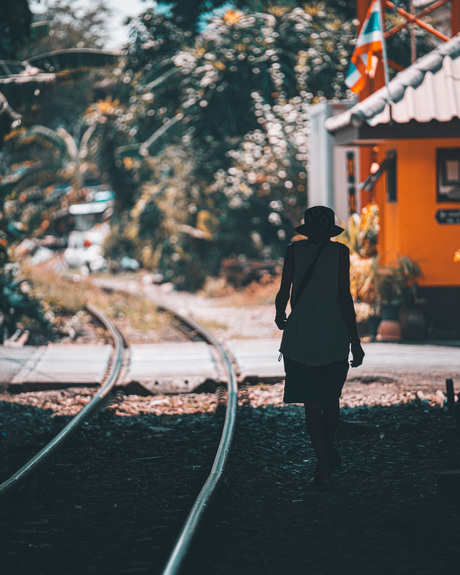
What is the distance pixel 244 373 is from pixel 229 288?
12.5 m

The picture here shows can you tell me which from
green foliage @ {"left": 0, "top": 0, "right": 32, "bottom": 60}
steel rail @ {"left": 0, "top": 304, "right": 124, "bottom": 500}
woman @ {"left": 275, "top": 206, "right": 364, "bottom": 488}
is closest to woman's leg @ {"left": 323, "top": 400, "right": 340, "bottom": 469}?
woman @ {"left": 275, "top": 206, "right": 364, "bottom": 488}

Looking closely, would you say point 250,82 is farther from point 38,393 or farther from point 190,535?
point 190,535

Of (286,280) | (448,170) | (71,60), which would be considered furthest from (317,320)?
(71,60)

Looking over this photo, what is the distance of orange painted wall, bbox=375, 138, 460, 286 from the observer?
13430mm

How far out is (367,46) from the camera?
1260 centimetres

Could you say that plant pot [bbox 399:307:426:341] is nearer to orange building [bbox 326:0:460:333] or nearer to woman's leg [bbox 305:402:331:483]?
orange building [bbox 326:0:460:333]

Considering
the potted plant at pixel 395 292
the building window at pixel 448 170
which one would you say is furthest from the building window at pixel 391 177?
the potted plant at pixel 395 292

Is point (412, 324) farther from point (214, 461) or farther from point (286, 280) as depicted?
point (286, 280)

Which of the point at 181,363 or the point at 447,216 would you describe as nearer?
the point at 181,363

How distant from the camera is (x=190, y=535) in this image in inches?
191

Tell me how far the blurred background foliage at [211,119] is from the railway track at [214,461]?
7.27m

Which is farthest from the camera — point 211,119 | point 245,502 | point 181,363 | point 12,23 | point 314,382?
point 211,119

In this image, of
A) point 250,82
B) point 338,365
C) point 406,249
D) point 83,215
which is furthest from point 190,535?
point 83,215

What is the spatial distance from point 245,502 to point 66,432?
7.48 ft
